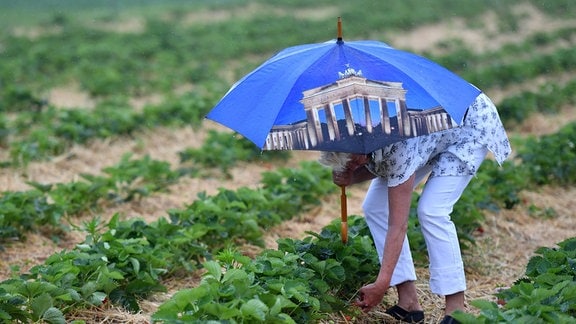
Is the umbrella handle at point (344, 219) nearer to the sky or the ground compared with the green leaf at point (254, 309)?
nearer to the sky

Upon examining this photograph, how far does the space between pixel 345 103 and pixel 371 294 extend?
36.4 inches

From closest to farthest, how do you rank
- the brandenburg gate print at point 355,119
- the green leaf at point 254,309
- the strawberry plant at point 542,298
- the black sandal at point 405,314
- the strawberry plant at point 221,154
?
the green leaf at point 254,309
the strawberry plant at point 542,298
the brandenburg gate print at point 355,119
the black sandal at point 405,314
the strawberry plant at point 221,154

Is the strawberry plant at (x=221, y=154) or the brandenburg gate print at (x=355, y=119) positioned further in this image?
the strawberry plant at (x=221, y=154)

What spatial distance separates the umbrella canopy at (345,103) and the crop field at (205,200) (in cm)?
20

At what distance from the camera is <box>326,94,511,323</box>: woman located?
168 inches

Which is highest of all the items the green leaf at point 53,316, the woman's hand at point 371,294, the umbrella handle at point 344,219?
the umbrella handle at point 344,219

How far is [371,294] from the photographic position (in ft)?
14.4

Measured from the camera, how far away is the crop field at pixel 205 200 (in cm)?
442

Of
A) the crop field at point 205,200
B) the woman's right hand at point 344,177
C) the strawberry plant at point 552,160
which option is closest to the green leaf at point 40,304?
the crop field at point 205,200

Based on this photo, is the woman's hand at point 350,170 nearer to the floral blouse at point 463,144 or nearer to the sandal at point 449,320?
the floral blouse at point 463,144

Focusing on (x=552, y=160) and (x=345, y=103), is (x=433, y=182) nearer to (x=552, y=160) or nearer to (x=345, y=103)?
(x=345, y=103)

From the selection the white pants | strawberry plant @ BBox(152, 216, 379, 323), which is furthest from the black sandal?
the white pants

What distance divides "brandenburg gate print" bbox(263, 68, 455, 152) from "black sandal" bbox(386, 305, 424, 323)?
1102 millimetres

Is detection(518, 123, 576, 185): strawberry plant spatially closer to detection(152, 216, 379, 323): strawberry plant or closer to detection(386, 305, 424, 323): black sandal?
detection(152, 216, 379, 323): strawberry plant
